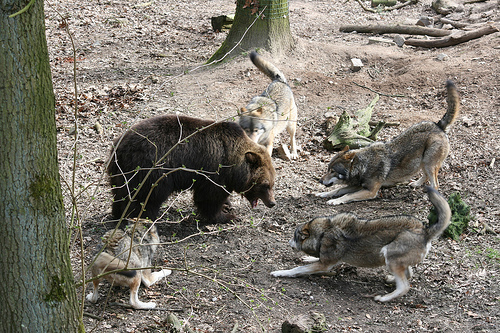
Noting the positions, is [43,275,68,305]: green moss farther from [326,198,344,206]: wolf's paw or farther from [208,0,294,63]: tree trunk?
[208,0,294,63]: tree trunk

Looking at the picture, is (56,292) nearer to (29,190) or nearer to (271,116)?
(29,190)

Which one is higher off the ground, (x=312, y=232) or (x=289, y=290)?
(x=312, y=232)

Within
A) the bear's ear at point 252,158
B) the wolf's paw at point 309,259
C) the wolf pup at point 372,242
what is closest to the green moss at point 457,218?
the wolf pup at point 372,242

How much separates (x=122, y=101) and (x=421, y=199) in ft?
21.0

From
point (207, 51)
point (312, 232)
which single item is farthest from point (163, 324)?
point (207, 51)

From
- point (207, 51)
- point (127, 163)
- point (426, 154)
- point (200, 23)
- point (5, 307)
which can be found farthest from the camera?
point (200, 23)

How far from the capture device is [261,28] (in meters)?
12.4

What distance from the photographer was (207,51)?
1432 centimetres

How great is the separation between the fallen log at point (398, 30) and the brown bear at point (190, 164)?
30.6ft

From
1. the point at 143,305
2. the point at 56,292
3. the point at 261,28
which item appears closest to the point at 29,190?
the point at 56,292

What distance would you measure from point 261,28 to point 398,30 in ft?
16.2

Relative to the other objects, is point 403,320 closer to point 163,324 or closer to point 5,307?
point 163,324

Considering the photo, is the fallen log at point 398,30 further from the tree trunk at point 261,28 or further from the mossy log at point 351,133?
the mossy log at point 351,133

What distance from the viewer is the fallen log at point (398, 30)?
1484 cm
